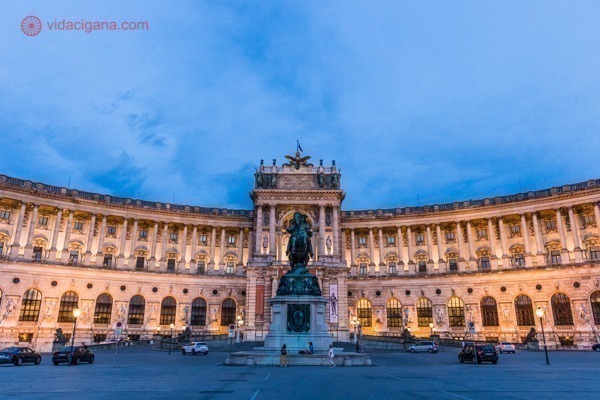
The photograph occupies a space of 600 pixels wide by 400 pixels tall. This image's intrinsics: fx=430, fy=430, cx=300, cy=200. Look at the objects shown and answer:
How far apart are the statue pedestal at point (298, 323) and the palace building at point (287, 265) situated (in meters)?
30.4

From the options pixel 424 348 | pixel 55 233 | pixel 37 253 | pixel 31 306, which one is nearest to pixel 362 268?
pixel 424 348

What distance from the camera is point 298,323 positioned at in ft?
88.4

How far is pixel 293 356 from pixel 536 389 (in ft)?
44.3

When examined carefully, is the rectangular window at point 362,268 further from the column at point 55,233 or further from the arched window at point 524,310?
the column at point 55,233

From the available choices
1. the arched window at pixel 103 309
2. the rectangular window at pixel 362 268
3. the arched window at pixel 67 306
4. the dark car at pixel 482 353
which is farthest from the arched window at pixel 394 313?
the arched window at pixel 67 306

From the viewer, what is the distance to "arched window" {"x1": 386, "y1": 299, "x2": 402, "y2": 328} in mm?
66625

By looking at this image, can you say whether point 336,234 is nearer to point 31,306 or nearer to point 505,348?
point 505,348

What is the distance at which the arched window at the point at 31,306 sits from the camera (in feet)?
182

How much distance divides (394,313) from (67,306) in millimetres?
47498

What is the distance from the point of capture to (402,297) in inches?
2648

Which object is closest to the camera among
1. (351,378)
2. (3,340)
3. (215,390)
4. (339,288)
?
(215,390)

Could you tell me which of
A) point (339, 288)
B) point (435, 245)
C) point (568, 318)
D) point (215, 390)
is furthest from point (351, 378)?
point (435, 245)

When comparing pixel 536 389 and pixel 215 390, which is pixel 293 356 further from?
pixel 536 389

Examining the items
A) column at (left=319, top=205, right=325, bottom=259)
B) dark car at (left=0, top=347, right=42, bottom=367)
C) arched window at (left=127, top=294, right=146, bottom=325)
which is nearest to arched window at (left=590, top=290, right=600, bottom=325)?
column at (left=319, top=205, right=325, bottom=259)
